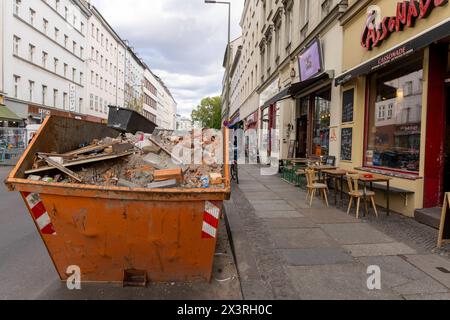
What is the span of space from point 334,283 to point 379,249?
1466mm

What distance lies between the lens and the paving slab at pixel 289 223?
237 inches

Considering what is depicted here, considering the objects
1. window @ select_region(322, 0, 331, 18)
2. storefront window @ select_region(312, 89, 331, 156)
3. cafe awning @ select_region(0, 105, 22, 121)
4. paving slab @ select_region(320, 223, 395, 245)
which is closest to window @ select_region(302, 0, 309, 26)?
window @ select_region(322, 0, 331, 18)

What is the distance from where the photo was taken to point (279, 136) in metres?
17.7

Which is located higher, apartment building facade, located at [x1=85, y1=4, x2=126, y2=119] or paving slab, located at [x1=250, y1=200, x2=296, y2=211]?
apartment building facade, located at [x1=85, y1=4, x2=126, y2=119]

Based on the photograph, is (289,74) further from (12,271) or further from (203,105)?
(203,105)

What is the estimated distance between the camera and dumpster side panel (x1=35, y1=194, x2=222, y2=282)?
3346 mm

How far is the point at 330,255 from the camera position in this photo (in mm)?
4555

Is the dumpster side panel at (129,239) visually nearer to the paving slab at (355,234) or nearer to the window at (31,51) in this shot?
the paving slab at (355,234)

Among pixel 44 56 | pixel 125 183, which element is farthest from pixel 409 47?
pixel 44 56

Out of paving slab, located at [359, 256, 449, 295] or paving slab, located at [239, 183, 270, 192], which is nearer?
paving slab, located at [359, 256, 449, 295]

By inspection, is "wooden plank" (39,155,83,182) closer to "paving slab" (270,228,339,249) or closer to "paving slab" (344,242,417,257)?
"paving slab" (270,228,339,249)

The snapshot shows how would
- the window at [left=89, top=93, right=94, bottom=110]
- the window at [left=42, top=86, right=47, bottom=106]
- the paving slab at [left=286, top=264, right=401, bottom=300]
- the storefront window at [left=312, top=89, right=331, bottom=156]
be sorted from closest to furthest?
the paving slab at [left=286, top=264, right=401, bottom=300], the storefront window at [left=312, top=89, right=331, bottom=156], the window at [left=42, top=86, right=47, bottom=106], the window at [left=89, top=93, right=94, bottom=110]

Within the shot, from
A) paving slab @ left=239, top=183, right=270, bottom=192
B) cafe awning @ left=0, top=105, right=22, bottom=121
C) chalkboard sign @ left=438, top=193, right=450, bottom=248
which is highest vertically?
cafe awning @ left=0, top=105, right=22, bottom=121

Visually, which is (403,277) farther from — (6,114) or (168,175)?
(6,114)
